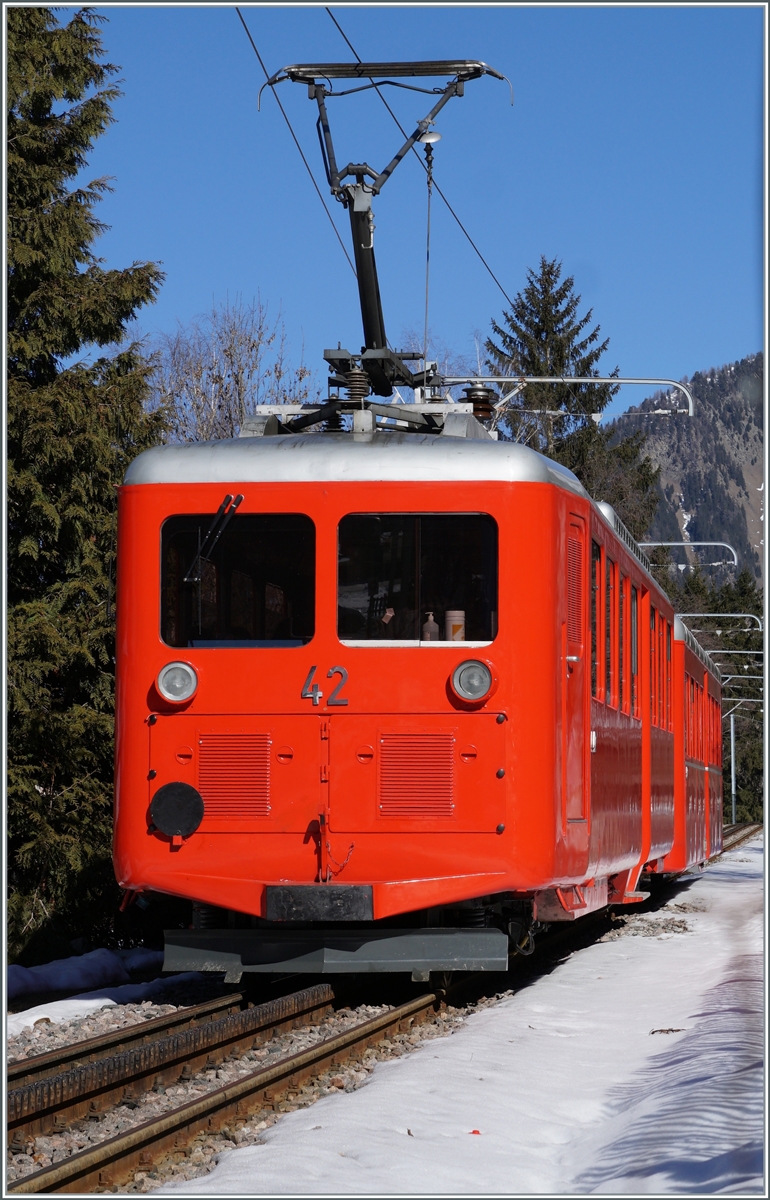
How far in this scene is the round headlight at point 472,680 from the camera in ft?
25.8

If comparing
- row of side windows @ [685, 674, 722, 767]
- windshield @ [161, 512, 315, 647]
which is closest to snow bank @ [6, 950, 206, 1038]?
windshield @ [161, 512, 315, 647]

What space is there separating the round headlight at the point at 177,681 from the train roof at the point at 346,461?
99 centimetres

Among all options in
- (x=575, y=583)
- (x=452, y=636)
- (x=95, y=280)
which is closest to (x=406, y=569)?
(x=452, y=636)

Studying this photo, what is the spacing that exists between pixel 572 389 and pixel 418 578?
36.3 meters

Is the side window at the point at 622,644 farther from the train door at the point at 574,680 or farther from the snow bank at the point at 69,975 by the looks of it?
the snow bank at the point at 69,975

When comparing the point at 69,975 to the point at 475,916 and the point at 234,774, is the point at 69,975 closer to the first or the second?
the point at 234,774

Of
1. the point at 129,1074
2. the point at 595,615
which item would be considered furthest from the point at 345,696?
Result: the point at 129,1074

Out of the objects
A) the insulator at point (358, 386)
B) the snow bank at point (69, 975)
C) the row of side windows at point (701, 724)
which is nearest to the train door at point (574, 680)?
the insulator at point (358, 386)

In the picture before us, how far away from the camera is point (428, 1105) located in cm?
574

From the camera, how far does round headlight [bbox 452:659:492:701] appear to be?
787 centimetres

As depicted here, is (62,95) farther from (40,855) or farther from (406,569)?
(406,569)

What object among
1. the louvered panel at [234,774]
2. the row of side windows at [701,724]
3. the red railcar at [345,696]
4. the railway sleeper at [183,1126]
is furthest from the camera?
the row of side windows at [701,724]

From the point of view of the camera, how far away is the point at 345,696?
7.96 m

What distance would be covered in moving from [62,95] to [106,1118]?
35.7ft
